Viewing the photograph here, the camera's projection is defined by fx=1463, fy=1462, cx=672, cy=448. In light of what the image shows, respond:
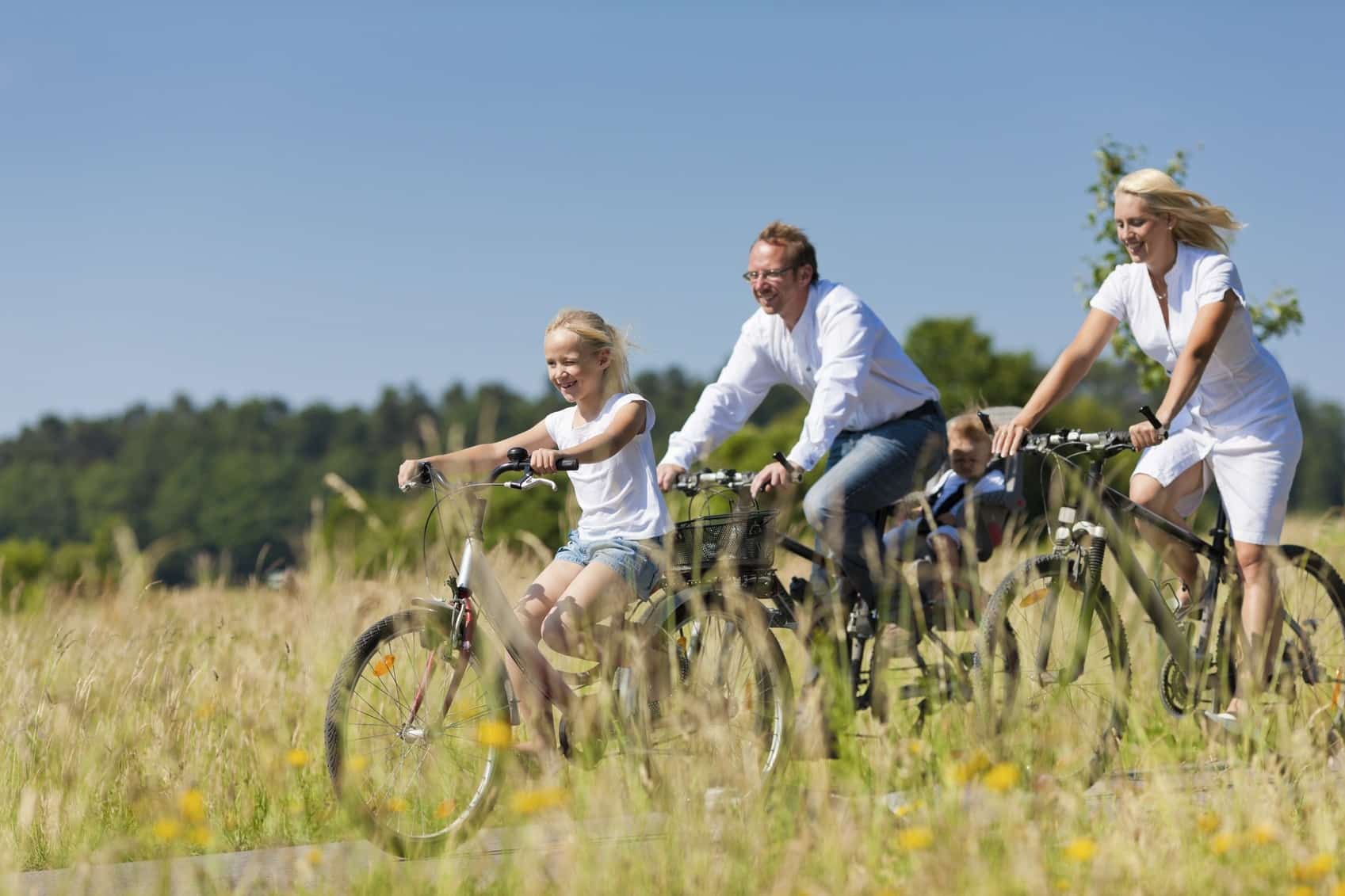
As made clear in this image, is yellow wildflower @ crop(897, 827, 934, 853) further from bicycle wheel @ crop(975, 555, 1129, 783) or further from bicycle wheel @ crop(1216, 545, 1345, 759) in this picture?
bicycle wheel @ crop(1216, 545, 1345, 759)

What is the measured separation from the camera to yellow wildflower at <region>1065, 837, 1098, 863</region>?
3.34m

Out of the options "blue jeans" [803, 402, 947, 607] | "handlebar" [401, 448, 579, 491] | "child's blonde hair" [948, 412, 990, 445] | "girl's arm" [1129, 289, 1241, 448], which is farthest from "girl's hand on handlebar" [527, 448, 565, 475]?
"child's blonde hair" [948, 412, 990, 445]

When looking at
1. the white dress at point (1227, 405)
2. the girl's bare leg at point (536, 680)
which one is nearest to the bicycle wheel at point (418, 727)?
the girl's bare leg at point (536, 680)

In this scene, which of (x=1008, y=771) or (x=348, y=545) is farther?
(x=348, y=545)

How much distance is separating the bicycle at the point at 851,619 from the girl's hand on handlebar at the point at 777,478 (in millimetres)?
50

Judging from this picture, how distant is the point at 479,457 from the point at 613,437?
0.53 m

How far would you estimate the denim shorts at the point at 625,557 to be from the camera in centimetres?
479

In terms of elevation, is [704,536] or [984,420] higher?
[984,420]

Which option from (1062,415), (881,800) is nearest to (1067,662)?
(881,800)

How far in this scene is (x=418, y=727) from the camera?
4535 millimetres

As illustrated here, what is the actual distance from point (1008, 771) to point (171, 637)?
13.6 ft

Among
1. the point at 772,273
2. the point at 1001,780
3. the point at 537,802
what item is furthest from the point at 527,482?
the point at 1001,780

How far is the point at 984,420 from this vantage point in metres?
5.41

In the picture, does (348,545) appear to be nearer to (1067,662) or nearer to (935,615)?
(935,615)
